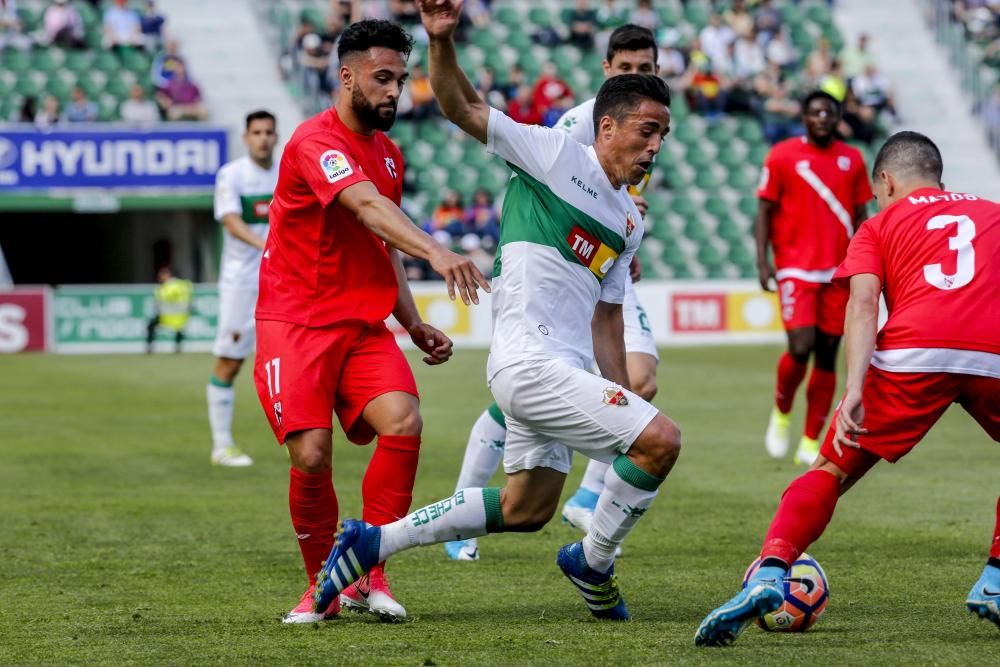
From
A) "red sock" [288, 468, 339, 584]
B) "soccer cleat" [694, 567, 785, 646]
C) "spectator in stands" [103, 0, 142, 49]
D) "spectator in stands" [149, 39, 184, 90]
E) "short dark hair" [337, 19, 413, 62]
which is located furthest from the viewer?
"spectator in stands" [103, 0, 142, 49]

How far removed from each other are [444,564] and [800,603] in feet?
7.62

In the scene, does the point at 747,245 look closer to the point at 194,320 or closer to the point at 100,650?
the point at 194,320

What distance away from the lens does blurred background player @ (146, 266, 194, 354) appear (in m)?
25.7

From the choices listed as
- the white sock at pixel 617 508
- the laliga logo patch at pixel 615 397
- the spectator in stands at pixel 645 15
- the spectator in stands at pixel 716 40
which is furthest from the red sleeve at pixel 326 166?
the spectator in stands at pixel 716 40

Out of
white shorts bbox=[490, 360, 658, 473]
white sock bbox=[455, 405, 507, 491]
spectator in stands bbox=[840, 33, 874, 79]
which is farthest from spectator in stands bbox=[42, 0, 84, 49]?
white shorts bbox=[490, 360, 658, 473]

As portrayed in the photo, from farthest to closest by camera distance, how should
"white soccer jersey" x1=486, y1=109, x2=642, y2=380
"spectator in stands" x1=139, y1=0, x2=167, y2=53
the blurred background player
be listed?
"spectator in stands" x1=139, y1=0, x2=167, y2=53, the blurred background player, "white soccer jersey" x1=486, y1=109, x2=642, y2=380

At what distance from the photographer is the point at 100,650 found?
219 inches

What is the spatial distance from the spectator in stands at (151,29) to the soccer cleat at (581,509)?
71.4 ft

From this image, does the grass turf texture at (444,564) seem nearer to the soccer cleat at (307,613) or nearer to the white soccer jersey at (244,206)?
the soccer cleat at (307,613)

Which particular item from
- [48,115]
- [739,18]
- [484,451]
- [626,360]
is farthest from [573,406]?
[739,18]

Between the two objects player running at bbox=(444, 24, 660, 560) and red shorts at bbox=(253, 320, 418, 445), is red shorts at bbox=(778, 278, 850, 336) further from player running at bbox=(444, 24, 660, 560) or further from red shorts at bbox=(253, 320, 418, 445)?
red shorts at bbox=(253, 320, 418, 445)

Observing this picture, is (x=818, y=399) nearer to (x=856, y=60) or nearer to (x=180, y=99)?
(x=180, y=99)

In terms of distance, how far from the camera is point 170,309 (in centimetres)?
2589

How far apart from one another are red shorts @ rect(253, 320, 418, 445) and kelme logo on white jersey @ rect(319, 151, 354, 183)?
648mm
